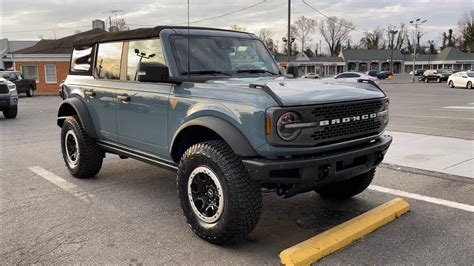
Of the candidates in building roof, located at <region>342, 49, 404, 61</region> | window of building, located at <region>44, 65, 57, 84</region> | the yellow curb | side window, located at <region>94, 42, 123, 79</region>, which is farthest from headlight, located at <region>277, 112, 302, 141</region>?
building roof, located at <region>342, 49, 404, 61</region>

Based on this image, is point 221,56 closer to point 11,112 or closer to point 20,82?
point 11,112

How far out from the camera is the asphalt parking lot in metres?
3.75

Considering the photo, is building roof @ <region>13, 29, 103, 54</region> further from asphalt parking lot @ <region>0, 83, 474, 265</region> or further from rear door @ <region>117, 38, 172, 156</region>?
rear door @ <region>117, 38, 172, 156</region>

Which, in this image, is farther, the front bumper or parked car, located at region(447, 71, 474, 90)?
parked car, located at region(447, 71, 474, 90)

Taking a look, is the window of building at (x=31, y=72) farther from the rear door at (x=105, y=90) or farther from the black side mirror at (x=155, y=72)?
the black side mirror at (x=155, y=72)

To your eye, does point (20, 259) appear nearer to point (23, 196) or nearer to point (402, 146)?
point (23, 196)

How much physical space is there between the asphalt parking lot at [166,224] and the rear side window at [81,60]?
1.54 meters

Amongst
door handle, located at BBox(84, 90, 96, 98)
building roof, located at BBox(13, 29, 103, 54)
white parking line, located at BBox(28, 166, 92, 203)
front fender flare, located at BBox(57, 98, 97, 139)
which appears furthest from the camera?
building roof, located at BBox(13, 29, 103, 54)

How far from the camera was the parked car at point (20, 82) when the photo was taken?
27464 mm

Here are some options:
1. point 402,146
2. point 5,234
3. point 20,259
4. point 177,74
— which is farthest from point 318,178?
point 402,146

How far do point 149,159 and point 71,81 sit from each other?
2314 millimetres

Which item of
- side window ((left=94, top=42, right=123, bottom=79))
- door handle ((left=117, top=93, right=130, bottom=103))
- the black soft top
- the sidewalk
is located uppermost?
the black soft top

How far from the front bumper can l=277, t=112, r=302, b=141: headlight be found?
19 cm

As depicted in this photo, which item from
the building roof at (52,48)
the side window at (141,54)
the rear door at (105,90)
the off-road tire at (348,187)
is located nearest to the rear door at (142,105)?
the side window at (141,54)
